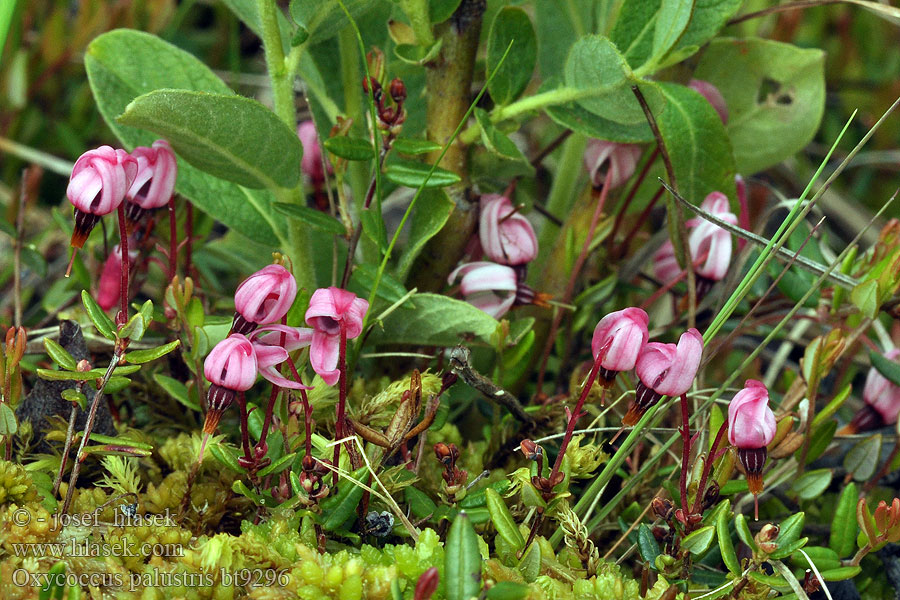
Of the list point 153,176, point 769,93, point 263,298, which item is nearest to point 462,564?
point 263,298

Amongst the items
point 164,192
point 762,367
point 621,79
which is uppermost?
point 621,79

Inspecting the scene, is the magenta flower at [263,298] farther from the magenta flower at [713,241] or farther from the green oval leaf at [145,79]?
the magenta flower at [713,241]

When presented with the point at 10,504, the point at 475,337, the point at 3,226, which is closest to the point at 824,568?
the point at 475,337

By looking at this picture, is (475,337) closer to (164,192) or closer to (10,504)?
(164,192)

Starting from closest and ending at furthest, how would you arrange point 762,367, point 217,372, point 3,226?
point 217,372
point 3,226
point 762,367

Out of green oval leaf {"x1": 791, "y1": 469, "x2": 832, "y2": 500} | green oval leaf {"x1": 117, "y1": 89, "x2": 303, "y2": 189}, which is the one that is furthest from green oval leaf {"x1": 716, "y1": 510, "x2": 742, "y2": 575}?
green oval leaf {"x1": 117, "y1": 89, "x2": 303, "y2": 189}

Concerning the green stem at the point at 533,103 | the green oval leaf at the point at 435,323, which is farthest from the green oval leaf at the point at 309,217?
the green stem at the point at 533,103
